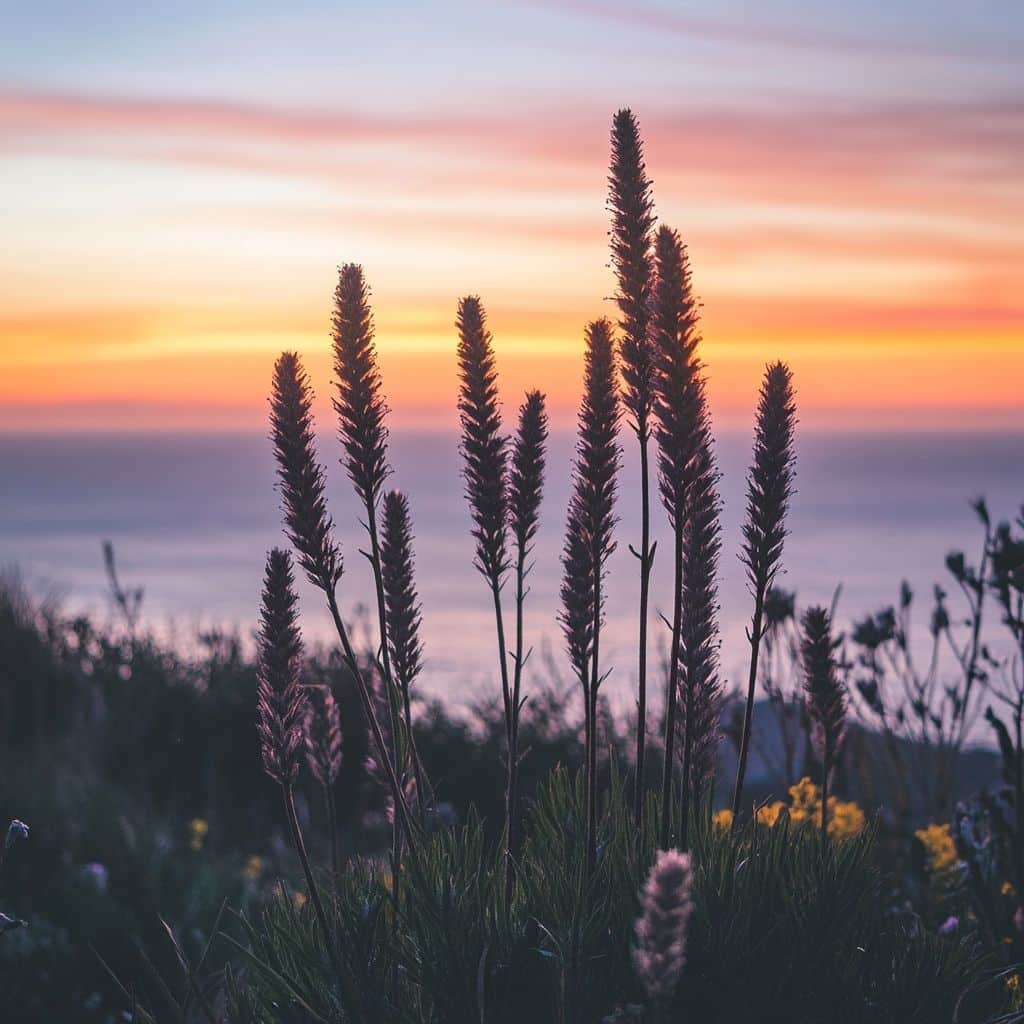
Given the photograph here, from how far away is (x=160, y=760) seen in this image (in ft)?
40.4

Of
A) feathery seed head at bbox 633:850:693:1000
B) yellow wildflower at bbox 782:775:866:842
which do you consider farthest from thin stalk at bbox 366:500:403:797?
yellow wildflower at bbox 782:775:866:842

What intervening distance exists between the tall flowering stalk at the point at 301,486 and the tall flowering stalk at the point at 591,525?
44 centimetres

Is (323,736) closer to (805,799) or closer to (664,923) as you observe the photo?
(664,923)

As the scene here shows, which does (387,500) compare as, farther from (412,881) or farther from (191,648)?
(191,648)

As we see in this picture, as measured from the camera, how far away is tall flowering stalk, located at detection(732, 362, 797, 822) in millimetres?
2863

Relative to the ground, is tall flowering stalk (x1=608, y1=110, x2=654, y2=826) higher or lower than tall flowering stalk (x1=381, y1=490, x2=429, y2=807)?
higher

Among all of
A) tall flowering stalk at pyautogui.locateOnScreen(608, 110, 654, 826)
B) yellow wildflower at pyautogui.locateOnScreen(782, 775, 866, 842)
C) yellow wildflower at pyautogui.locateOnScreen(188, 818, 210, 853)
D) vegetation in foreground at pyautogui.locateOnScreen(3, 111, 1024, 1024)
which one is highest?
tall flowering stalk at pyautogui.locateOnScreen(608, 110, 654, 826)

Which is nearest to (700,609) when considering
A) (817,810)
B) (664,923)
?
(664,923)

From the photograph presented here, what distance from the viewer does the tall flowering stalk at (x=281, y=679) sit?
279cm

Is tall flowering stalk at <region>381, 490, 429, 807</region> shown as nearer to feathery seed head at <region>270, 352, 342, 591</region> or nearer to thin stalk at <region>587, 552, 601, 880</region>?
feathery seed head at <region>270, 352, 342, 591</region>

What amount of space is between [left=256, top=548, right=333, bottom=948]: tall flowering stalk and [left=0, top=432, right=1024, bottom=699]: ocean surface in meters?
0.92

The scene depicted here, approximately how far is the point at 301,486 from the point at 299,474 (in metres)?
0.03

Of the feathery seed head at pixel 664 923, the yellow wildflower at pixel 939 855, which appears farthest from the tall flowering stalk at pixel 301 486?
the yellow wildflower at pixel 939 855

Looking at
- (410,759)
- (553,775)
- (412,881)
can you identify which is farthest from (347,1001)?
(553,775)
